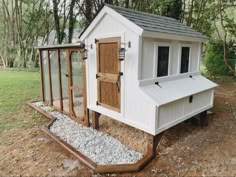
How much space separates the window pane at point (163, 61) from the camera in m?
3.91

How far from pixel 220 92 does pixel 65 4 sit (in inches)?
418

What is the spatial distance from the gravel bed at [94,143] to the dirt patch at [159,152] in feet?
0.79

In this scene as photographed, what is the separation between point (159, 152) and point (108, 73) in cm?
184

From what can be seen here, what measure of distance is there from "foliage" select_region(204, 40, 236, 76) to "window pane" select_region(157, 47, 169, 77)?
29.9ft

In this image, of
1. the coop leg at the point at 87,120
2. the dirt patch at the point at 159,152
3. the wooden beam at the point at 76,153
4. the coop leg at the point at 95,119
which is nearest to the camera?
the dirt patch at the point at 159,152

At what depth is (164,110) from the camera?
3.52 metres

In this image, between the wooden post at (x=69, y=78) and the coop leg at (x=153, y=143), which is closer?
the coop leg at (x=153, y=143)

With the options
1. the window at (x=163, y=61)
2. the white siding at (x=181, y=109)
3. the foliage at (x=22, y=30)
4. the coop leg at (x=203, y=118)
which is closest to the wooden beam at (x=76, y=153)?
the white siding at (x=181, y=109)

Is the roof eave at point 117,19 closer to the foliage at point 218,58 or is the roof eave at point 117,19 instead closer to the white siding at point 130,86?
the white siding at point 130,86

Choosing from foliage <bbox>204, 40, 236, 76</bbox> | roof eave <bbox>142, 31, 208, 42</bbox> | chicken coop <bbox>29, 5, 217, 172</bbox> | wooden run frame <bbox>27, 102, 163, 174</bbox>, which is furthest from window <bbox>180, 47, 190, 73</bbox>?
foliage <bbox>204, 40, 236, 76</bbox>

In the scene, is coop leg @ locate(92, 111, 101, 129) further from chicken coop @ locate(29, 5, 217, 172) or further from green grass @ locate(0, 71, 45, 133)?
green grass @ locate(0, 71, 45, 133)

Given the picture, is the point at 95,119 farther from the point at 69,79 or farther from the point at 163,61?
the point at 163,61

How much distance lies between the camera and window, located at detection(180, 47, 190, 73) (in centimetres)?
450

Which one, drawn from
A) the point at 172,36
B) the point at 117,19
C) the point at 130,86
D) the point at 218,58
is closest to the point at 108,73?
the point at 130,86
